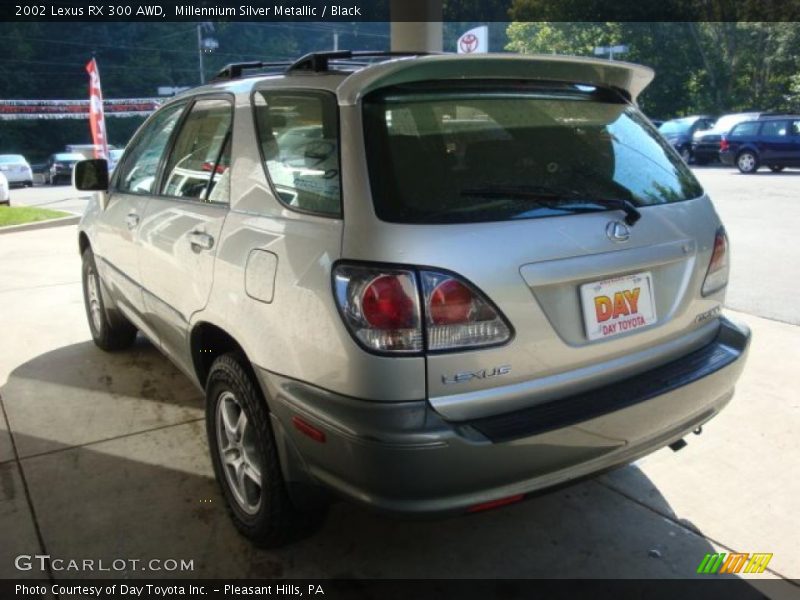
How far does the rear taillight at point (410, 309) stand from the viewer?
6.17ft

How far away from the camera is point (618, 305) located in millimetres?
2168

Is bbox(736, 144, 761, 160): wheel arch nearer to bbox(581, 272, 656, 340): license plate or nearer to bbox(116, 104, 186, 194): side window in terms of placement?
bbox(116, 104, 186, 194): side window

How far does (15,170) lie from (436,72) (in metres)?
31.0

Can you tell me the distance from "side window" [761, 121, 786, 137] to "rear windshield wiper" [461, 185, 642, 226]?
18.3 metres

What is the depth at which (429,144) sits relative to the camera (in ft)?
6.81

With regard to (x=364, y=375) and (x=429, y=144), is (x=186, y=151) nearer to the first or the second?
(x=429, y=144)

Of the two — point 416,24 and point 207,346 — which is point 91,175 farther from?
point 416,24

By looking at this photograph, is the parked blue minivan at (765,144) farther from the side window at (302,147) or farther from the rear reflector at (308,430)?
the rear reflector at (308,430)

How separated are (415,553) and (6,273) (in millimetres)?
6947

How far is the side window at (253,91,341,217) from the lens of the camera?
2.09 metres

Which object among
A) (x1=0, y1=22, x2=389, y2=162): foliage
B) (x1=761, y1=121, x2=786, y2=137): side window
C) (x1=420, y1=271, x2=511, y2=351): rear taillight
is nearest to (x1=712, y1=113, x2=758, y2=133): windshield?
(x1=761, y1=121, x2=786, y2=137): side window

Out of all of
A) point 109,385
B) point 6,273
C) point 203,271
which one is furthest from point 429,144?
point 6,273

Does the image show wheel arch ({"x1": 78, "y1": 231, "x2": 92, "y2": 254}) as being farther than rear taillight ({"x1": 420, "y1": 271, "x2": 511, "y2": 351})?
Yes

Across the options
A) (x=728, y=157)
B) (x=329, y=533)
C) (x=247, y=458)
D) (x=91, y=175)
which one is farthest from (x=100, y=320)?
(x=728, y=157)
